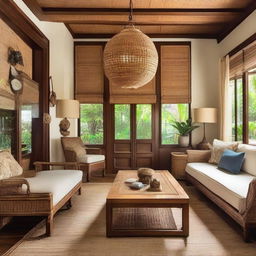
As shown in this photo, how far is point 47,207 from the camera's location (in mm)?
2531

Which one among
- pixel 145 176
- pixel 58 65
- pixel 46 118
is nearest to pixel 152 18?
pixel 58 65

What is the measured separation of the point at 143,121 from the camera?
231 inches

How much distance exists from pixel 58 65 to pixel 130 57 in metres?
2.62

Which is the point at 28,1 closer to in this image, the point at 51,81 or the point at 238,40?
the point at 51,81

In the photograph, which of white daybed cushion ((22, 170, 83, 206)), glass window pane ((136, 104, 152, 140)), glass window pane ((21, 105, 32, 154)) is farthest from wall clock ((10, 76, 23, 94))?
A: glass window pane ((136, 104, 152, 140))

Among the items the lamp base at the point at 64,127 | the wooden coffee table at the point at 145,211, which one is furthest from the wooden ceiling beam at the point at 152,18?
the wooden coffee table at the point at 145,211

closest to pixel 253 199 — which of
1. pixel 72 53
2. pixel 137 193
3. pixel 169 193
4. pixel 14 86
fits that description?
pixel 169 193

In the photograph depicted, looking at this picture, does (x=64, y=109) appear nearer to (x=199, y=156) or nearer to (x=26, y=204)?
(x=26, y=204)

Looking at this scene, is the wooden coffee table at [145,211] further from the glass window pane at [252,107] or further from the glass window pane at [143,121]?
the glass window pane at [143,121]

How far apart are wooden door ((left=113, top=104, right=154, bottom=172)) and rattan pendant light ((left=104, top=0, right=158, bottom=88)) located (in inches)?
117

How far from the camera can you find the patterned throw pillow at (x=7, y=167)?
276 cm

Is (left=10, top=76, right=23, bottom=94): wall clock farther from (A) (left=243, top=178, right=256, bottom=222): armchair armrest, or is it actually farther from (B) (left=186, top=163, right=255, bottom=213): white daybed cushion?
(A) (left=243, top=178, right=256, bottom=222): armchair armrest

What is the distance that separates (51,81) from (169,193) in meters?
3.15

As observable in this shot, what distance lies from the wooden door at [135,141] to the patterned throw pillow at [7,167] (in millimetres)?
3025
